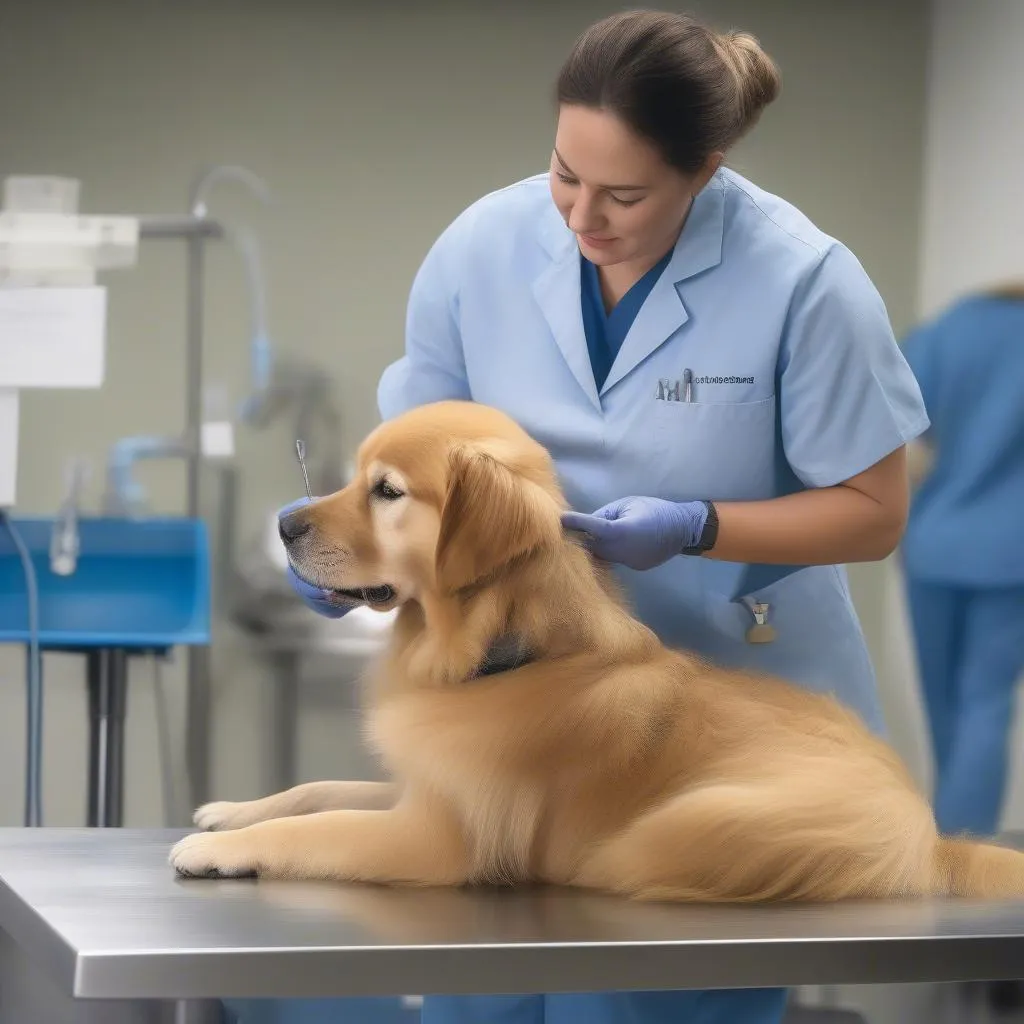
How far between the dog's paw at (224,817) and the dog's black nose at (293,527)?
26 centimetres

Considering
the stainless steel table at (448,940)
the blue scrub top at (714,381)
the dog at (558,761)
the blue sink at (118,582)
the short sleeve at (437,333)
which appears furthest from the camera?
the blue sink at (118,582)

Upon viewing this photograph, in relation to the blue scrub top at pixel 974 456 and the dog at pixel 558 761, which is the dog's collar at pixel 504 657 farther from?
the blue scrub top at pixel 974 456

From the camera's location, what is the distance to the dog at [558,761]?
1.14 meters

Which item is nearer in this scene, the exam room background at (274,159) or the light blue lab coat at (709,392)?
the light blue lab coat at (709,392)

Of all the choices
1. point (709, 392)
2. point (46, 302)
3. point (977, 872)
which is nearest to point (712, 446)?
point (709, 392)

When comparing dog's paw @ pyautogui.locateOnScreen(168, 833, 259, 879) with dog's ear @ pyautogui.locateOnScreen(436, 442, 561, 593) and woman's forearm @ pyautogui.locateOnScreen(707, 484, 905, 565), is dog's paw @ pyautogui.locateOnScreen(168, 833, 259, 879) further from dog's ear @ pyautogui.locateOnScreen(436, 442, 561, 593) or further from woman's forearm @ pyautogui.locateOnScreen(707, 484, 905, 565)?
woman's forearm @ pyautogui.locateOnScreen(707, 484, 905, 565)

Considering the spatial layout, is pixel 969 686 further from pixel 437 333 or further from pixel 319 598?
pixel 319 598

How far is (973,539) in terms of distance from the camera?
2.63 metres

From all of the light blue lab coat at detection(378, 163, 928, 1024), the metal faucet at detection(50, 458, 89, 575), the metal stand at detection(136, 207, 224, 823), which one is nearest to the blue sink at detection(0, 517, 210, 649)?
the metal faucet at detection(50, 458, 89, 575)

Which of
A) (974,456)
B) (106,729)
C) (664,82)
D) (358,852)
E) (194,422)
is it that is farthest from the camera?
(194,422)

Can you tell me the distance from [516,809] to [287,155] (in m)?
2.08

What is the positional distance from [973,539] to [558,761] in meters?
1.68

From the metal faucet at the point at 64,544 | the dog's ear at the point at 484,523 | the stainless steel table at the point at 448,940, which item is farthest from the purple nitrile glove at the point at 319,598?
the metal faucet at the point at 64,544

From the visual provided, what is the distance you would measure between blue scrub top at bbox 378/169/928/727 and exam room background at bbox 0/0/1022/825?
4.92 feet
